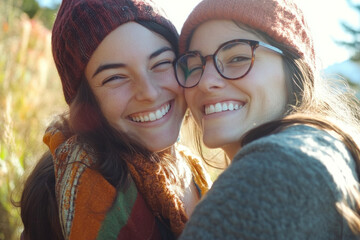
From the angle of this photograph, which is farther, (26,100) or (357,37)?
(357,37)

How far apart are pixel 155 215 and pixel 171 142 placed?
514 millimetres

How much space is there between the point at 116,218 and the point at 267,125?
91 cm

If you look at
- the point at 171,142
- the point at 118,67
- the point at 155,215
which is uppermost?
the point at 118,67

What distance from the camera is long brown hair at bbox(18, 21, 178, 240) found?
7.39 ft

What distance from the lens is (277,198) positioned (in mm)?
1137

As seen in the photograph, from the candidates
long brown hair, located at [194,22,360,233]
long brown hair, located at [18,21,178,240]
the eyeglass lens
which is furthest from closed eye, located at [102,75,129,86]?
long brown hair, located at [194,22,360,233]

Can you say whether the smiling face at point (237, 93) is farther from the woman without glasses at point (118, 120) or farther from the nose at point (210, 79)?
the woman without glasses at point (118, 120)

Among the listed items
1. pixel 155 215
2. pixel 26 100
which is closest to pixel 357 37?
pixel 26 100

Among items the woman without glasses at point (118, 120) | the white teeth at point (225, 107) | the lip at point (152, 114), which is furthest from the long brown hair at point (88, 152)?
the white teeth at point (225, 107)

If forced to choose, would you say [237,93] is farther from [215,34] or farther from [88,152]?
[88,152]

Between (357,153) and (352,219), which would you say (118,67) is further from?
(352,219)

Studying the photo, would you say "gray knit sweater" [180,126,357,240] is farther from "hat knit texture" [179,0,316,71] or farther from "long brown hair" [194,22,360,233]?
"hat knit texture" [179,0,316,71]

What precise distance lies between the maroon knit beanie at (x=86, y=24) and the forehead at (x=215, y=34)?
1.21 ft

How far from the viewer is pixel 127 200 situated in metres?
2.07
